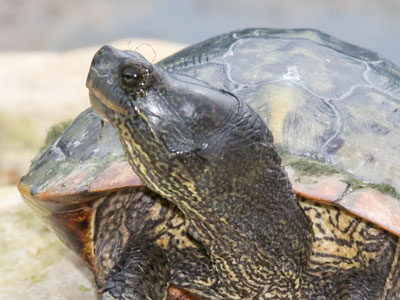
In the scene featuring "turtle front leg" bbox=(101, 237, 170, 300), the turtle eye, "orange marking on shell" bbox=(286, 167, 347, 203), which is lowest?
"turtle front leg" bbox=(101, 237, 170, 300)

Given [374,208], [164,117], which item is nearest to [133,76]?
[164,117]

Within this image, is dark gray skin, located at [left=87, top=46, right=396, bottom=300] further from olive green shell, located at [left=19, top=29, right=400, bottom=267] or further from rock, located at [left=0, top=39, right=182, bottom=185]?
rock, located at [left=0, top=39, right=182, bottom=185]

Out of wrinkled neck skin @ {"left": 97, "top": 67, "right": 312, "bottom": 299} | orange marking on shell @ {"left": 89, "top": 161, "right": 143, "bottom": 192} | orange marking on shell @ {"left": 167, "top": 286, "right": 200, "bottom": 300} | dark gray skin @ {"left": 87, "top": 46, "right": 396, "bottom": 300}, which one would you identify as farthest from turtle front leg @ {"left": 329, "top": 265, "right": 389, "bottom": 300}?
orange marking on shell @ {"left": 89, "top": 161, "right": 143, "bottom": 192}

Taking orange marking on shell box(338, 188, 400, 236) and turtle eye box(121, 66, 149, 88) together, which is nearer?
turtle eye box(121, 66, 149, 88)

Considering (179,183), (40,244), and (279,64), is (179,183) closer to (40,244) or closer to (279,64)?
(279,64)

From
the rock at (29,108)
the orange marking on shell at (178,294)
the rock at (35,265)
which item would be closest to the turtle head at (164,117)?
the orange marking on shell at (178,294)

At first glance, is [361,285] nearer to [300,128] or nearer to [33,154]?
[300,128]

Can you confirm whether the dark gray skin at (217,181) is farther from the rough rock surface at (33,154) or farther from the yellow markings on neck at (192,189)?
the rough rock surface at (33,154)
